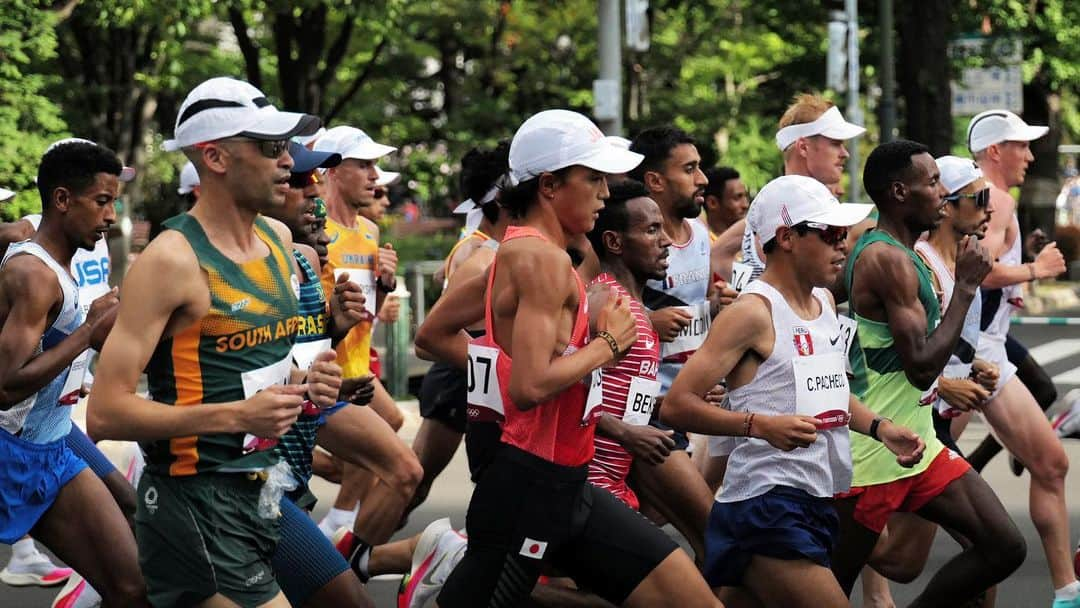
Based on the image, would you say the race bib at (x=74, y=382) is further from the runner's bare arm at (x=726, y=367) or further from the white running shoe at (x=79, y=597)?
the runner's bare arm at (x=726, y=367)

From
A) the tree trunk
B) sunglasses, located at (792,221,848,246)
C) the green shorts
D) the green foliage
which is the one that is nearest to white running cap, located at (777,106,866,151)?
sunglasses, located at (792,221,848,246)

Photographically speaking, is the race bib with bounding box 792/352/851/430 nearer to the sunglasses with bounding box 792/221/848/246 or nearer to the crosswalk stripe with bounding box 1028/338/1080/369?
the sunglasses with bounding box 792/221/848/246

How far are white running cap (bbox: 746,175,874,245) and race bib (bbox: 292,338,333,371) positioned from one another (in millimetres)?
1431

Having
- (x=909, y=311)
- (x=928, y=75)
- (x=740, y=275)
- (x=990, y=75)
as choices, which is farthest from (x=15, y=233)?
(x=990, y=75)

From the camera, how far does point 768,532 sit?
5.47 meters

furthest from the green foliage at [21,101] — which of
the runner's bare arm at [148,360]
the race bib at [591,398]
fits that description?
the runner's bare arm at [148,360]

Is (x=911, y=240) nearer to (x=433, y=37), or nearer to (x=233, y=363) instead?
(x=233, y=363)

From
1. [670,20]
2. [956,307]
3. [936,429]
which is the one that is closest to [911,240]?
[956,307]

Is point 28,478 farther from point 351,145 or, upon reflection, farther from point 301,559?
point 351,145

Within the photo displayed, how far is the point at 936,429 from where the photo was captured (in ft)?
23.8

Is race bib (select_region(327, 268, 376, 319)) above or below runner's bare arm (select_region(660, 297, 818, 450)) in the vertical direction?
below

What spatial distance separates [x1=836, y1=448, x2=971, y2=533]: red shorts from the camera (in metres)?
6.27

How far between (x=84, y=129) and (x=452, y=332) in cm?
1822

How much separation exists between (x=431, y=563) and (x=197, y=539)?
219cm
